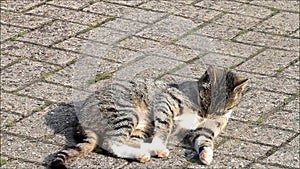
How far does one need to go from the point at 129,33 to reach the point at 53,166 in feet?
8.38

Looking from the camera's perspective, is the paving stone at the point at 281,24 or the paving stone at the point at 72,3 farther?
the paving stone at the point at 72,3

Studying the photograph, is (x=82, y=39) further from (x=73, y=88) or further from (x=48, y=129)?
(x=48, y=129)

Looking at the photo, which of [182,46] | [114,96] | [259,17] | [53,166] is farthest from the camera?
[259,17]

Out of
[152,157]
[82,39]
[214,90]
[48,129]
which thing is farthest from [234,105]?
[82,39]

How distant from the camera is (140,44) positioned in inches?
327

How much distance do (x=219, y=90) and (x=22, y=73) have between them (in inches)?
72.3

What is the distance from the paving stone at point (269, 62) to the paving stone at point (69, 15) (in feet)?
5.32

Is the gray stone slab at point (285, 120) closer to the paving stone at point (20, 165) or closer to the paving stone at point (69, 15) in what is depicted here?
the paving stone at point (20, 165)

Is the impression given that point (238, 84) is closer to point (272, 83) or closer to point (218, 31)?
point (272, 83)

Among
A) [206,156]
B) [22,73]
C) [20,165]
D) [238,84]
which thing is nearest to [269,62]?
[238,84]

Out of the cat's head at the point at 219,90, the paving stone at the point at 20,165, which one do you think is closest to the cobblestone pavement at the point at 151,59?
the paving stone at the point at 20,165

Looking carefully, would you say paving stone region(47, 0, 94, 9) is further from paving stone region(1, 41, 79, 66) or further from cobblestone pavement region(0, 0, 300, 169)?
paving stone region(1, 41, 79, 66)

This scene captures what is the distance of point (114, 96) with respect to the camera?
6.64m

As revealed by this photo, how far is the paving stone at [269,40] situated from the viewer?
8539mm
